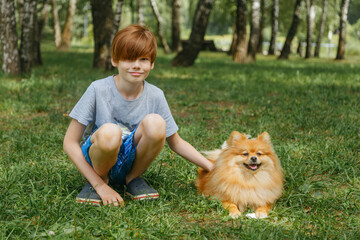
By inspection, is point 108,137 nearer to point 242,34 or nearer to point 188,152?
point 188,152

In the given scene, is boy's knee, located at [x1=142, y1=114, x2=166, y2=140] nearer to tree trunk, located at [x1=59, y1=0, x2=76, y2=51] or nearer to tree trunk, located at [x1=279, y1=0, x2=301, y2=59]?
tree trunk, located at [x1=279, y1=0, x2=301, y2=59]

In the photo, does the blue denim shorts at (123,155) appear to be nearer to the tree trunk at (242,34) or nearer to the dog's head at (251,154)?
the dog's head at (251,154)

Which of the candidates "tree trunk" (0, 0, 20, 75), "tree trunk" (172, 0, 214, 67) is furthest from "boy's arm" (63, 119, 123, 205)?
"tree trunk" (172, 0, 214, 67)

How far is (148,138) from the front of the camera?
2.85 meters

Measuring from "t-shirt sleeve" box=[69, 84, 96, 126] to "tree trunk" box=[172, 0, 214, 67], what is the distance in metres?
10.3

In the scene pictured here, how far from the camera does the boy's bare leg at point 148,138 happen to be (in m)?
2.83

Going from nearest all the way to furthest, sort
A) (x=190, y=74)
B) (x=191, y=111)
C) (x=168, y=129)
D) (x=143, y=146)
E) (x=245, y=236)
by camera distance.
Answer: (x=245, y=236) → (x=143, y=146) → (x=168, y=129) → (x=191, y=111) → (x=190, y=74)

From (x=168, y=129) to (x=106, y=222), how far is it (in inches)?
33.7

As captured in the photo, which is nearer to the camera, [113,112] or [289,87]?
[113,112]

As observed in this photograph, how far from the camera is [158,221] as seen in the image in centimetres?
276

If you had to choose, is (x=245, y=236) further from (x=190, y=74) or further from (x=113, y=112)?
(x=190, y=74)

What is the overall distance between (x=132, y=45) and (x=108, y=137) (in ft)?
2.20

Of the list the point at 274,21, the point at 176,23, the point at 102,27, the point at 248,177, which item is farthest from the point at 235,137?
the point at 274,21

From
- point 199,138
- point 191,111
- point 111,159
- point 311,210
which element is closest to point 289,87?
point 191,111
